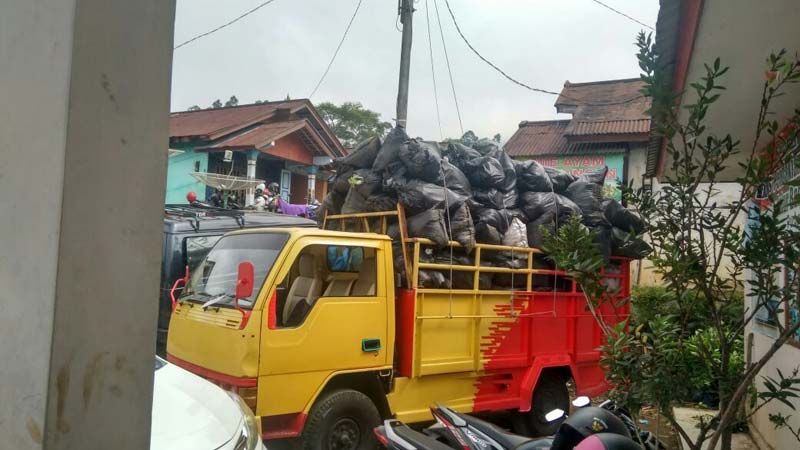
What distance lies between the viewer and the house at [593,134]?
1589 centimetres

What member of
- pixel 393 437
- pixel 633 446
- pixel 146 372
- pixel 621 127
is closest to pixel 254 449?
pixel 393 437

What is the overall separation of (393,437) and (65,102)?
9.95 feet

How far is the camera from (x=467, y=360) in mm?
5012

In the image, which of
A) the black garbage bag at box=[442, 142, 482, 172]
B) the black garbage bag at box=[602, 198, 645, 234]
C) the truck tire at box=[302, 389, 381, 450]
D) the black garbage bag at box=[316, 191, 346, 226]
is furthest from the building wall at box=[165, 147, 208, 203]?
the truck tire at box=[302, 389, 381, 450]

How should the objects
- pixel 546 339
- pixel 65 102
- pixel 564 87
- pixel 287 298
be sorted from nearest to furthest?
1. pixel 65 102
2. pixel 287 298
3. pixel 546 339
4. pixel 564 87

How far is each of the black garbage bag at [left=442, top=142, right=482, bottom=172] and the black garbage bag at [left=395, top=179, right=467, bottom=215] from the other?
2.66 feet

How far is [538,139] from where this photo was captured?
18.8 metres

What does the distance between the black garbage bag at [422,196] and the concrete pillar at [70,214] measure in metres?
4.09

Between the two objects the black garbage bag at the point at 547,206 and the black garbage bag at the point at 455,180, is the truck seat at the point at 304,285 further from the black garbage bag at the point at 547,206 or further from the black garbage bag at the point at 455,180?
the black garbage bag at the point at 547,206

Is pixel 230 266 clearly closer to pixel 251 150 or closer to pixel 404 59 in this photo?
pixel 404 59

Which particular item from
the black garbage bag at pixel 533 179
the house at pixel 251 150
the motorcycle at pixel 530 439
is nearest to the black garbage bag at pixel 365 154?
the black garbage bag at pixel 533 179

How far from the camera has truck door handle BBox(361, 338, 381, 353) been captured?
447 cm

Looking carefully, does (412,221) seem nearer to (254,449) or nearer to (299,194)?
(254,449)

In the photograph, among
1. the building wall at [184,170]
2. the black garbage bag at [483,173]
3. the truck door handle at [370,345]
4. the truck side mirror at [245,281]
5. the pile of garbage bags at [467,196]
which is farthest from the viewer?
the building wall at [184,170]
